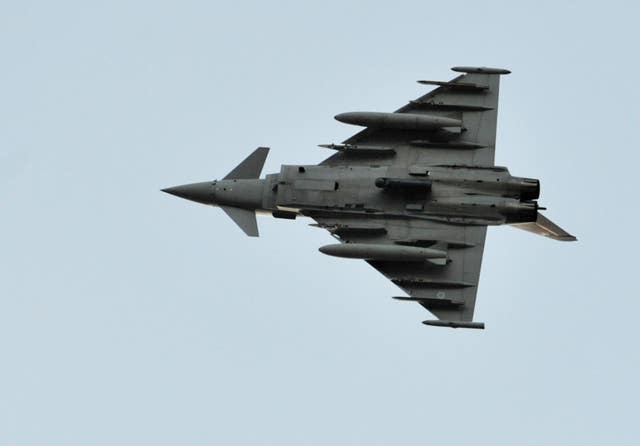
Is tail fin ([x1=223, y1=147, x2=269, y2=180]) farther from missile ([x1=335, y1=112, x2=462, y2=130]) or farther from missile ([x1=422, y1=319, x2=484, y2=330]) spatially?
missile ([x1=422, y1=319, x2=484, y2=330])

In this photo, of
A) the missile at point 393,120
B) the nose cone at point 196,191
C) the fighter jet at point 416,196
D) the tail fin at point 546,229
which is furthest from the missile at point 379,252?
the nose cone at point 196,191

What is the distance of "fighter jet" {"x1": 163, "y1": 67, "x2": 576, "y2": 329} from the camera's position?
44312mm

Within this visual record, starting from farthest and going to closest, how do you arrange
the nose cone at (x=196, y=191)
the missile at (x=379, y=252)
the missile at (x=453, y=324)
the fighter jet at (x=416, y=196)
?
the nose cone at (x=196, y=191) < the fighter jet at (x=416, y=196) < the missile at (x=453, y=324) < the missile at (x=379, y=252)

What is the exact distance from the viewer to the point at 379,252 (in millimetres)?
43781

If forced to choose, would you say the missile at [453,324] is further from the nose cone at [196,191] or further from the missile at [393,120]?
the nose cone at [196,191]

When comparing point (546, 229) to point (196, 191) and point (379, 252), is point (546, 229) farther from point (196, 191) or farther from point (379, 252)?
point (196, 191)

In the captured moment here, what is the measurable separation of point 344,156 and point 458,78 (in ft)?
13.8

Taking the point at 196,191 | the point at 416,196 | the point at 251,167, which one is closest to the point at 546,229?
the point at 416,196

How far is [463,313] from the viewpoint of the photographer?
4453 centimetres

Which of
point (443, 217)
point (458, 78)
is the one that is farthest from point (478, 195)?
point (458, 78)

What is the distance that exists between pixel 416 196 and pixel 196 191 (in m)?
6.66

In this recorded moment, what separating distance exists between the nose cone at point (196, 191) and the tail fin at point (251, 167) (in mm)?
667

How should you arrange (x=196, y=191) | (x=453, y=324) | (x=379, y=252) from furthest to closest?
1. (x=196, y=191)
2. (x=453, y=324)
3. (x=379, y=252)

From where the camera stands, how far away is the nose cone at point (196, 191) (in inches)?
1812
